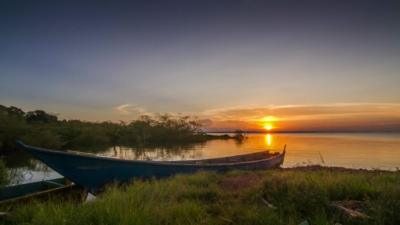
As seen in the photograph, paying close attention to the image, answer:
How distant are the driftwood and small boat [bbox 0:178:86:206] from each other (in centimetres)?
637

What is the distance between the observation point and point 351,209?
4.73m

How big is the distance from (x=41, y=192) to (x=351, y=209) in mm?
7711

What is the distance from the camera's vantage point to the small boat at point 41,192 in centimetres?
808

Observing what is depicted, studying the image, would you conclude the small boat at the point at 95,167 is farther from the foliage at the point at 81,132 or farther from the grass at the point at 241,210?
the foliage at the point at 81,132

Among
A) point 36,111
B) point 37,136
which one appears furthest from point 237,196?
point 36,111

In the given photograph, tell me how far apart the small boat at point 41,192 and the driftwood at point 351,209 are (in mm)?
6366

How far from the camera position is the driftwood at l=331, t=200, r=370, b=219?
4.26 meters

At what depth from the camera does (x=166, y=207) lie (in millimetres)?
4980

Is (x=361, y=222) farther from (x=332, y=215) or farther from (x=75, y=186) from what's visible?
(x=75, y=186)

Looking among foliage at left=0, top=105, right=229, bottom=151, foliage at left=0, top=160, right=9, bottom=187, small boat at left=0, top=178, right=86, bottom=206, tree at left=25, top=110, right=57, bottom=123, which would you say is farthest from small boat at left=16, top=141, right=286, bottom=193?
tree at left=25, top=110, right=57, bottom=123

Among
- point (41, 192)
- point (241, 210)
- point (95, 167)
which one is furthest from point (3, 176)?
point (241, 210)

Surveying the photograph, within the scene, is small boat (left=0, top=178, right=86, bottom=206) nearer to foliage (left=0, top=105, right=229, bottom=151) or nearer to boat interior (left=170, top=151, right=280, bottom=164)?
boat interior (left=170, top=151, right=280, bottom=164)

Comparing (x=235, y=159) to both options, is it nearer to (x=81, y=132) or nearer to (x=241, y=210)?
(x=241, y=210)

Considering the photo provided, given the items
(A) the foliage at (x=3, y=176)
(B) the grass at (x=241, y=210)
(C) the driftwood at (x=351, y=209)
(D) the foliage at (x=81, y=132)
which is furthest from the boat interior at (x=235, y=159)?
(D) the foliage at (x=81, y=132)
